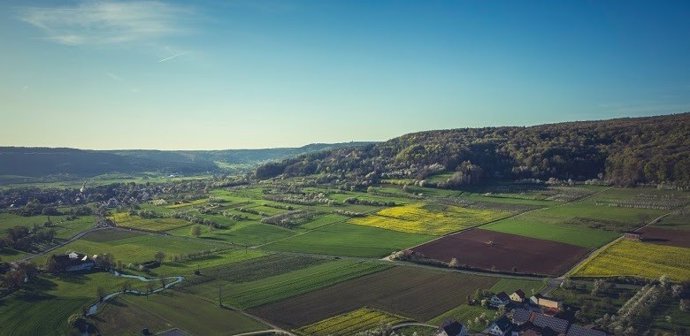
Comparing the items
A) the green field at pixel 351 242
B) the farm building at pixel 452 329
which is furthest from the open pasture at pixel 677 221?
the farm building at pixel 452 329

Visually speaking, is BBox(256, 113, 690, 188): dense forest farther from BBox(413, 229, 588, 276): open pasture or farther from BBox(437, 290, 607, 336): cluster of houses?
BBox(437, 290, 607, 336): cluster of houses

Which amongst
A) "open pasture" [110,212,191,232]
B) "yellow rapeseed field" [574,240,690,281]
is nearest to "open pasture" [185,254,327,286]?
"open pasture" [110,212,191,232]

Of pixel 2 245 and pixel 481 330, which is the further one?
pixel 2 245

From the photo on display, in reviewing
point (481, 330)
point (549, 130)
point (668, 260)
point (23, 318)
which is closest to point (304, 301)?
point (481, 330)

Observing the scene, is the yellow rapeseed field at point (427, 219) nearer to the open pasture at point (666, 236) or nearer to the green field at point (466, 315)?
the open pasture at point (666, 236)

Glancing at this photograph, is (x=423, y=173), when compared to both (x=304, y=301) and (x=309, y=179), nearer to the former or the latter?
(x=309, y=179)

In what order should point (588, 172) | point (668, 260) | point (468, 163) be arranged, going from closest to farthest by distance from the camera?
point (668, 260)
point (588, 172)
point (468, 163)
